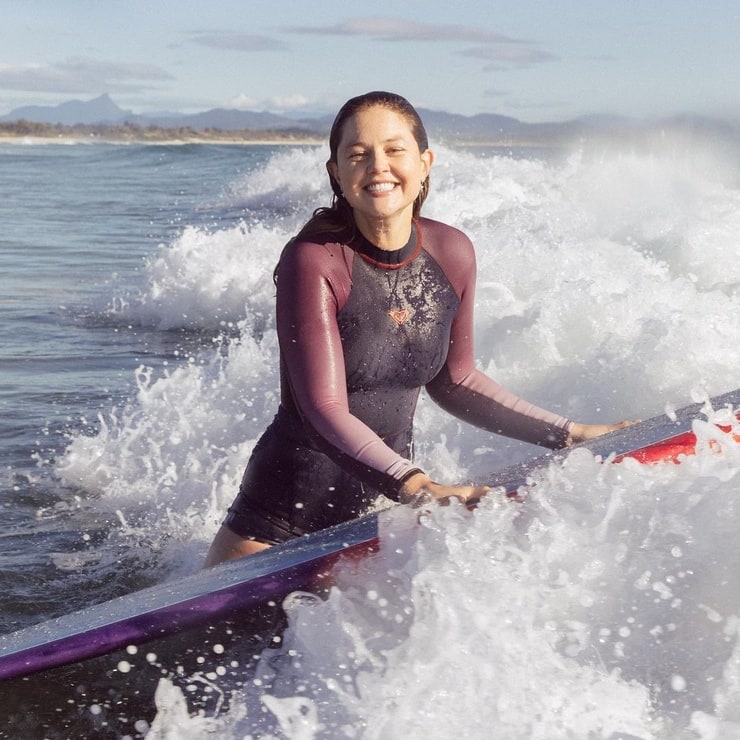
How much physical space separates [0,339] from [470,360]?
21.6ft

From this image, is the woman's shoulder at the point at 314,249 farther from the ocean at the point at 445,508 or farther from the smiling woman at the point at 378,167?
the ocean at the point at 445,508

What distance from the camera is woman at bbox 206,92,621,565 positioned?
261 centimetres

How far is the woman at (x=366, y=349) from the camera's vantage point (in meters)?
2.61

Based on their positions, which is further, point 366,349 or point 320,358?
point 366,349

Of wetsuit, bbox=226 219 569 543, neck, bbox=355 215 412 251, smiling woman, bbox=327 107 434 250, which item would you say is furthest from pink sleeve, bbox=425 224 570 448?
smiling woman, bbox=327 107 434 250

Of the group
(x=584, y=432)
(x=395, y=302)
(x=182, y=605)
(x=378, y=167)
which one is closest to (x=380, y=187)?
(x=378, y=167)

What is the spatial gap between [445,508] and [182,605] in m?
0.63

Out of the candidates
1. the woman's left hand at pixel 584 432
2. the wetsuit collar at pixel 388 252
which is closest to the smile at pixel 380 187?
the wetsuit collar at pixel 388 252

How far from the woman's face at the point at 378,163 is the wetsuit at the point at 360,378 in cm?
12

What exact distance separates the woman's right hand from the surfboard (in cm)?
10

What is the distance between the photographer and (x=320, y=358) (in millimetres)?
2609

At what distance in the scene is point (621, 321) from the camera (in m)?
6.45

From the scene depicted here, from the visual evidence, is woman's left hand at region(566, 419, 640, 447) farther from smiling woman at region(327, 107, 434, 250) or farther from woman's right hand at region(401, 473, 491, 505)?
smiling woman at region(327, 107, 434, 250)

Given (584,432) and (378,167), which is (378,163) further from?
(584,432)
